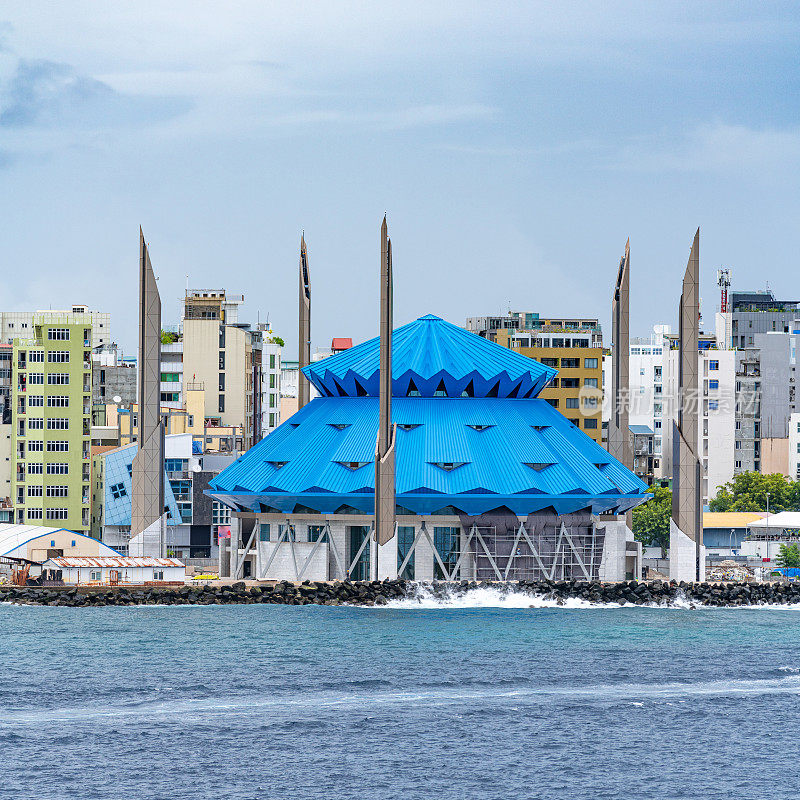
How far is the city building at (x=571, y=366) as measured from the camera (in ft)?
571

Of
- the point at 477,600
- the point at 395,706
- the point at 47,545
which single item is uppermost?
the point at 47,545

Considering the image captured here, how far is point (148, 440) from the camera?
115 m

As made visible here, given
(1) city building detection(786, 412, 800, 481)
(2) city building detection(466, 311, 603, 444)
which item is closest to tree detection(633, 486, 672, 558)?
(2) city building detection(466, 311, 603, 444)

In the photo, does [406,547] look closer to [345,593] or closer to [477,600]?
[345,593]

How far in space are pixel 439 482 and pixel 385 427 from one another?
4.68 metres

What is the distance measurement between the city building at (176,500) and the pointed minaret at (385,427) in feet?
101

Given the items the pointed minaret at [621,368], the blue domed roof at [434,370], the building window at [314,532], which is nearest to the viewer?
the building window at [314,532]

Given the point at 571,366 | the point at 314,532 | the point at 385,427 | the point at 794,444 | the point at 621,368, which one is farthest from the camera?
the point at 794,444

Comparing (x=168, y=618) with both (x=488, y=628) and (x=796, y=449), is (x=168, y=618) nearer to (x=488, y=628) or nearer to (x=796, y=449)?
(x=488, y=628)

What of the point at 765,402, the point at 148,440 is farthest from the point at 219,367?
the point at 148,440

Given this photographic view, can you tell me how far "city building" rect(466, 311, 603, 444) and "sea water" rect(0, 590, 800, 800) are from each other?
71.2 meters

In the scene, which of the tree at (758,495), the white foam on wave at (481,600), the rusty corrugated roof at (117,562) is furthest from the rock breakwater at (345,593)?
the tree at (758,495)

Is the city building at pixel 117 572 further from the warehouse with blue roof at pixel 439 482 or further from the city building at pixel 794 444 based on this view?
the city building at pixel 794 444

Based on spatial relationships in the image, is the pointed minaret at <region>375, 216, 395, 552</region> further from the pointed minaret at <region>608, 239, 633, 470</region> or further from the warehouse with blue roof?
the pointed minaret at <region>608, 239, 633, 470</region>
